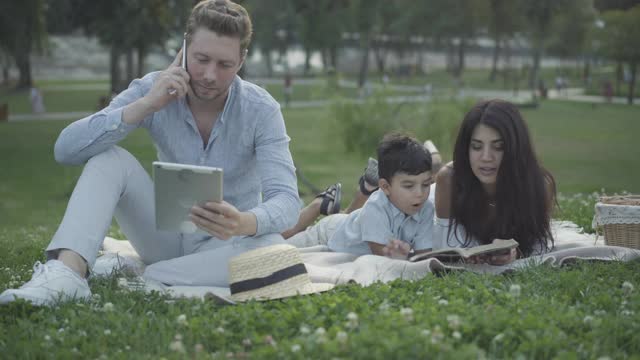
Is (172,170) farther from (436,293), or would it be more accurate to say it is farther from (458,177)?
(458,177)

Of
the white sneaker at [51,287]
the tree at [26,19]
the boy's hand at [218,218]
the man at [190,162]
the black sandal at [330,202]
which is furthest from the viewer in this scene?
the tree at [26,19]

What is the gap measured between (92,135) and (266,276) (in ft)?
4.22

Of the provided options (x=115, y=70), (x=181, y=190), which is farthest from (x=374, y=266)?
(x=115, y=70)

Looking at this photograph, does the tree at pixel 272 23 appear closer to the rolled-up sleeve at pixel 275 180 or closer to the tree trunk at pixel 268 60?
the tree trunk at pixel 268 60

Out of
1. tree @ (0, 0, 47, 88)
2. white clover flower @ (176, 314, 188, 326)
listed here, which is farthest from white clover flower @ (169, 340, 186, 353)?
tree @ (0, 0, 47, 88)

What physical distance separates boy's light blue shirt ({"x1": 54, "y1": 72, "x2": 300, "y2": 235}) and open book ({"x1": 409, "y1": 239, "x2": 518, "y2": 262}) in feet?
3.11

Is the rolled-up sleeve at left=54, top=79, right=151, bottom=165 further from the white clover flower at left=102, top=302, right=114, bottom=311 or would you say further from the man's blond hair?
the white clover flower at left=102, top=302, right=114, bottom=311

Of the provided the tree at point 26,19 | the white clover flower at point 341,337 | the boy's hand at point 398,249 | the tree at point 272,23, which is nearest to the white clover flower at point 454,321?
the white clover flower at point 341,337

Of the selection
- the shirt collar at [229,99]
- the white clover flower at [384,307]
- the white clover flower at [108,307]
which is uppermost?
the shirt collar at [229,99]

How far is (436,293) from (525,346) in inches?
41.3

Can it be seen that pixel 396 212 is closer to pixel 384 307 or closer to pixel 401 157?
pixel 401 157

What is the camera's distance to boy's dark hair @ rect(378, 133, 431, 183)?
6.07 m

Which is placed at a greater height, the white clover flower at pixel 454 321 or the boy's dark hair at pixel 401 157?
the boy's dark hair at pixel 401 157

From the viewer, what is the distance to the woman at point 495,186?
236 inches
